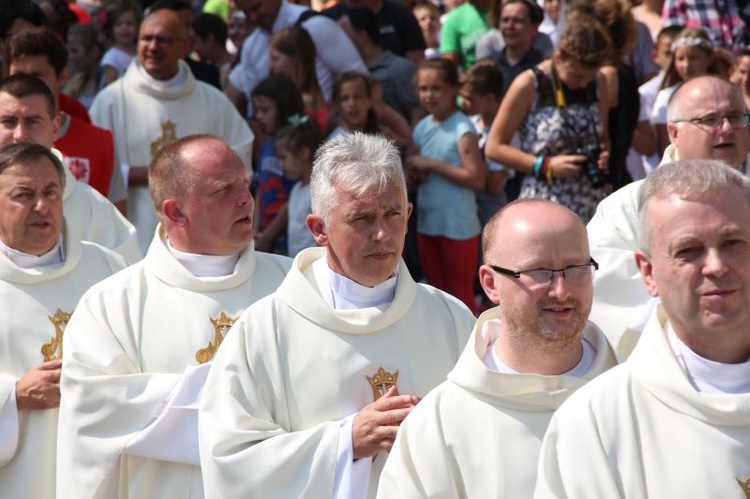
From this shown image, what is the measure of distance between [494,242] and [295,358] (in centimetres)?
103

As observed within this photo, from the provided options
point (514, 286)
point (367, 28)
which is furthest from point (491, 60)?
point (514, 286)

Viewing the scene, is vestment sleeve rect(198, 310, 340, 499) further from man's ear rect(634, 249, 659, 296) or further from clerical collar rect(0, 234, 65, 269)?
clerical collar rect(0, 234, 65, 269)

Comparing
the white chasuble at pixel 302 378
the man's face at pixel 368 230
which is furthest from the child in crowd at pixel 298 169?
the man's face at pixel 368 230

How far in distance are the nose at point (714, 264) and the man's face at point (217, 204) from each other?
8.45 feet

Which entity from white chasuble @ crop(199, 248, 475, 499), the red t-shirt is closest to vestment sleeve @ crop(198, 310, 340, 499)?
white chasuble @ crop(199, 248, 475, 499)

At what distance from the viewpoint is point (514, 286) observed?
14.8ft

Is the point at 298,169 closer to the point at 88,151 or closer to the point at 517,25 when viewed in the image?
the point at 88,151

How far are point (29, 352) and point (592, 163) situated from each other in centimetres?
329

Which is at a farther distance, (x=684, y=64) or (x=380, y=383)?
(x=684, y=64)

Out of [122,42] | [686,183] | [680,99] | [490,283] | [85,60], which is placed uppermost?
[686,183]

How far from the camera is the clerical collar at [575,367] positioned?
4.58 m

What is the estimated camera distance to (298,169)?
30.8 feet

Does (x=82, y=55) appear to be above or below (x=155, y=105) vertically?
below

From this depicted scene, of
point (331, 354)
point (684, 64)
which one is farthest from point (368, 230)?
point (684, 64)
